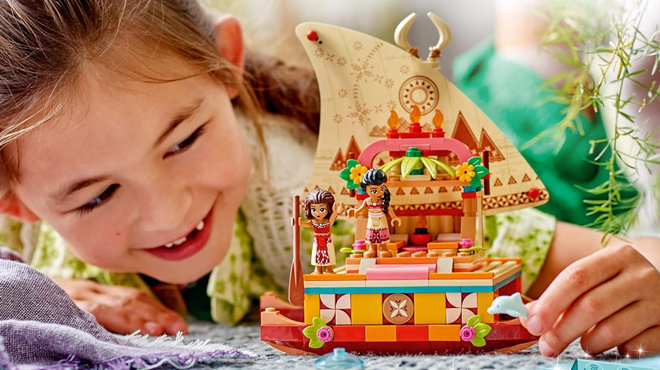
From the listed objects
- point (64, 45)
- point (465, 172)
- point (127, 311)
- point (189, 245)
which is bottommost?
point (127, 311)

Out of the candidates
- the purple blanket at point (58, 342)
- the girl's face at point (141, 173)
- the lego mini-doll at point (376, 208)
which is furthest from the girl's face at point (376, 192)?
the girl's face at point (141, 173)

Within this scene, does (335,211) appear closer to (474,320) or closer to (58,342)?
(474,320)

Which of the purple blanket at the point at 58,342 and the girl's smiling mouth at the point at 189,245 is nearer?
the purple blanket at the point at 58,342

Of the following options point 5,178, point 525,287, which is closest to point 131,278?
point 5,178

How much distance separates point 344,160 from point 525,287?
0.39 meters

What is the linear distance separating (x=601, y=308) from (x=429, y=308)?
0.55ft

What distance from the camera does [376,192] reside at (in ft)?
2.39

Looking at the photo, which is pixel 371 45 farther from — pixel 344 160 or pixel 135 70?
pixel 135 70

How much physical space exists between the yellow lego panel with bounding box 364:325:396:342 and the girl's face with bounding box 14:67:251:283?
0.38 m

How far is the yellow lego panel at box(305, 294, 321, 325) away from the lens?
0.71 metres

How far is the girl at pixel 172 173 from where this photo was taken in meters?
→ 0.71

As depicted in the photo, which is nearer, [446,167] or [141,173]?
[446,167]

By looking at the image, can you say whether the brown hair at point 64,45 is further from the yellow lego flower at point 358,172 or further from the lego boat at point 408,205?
the yellow lego flower at point 358,172

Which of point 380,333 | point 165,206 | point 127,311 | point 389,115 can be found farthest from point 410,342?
point 127,311
